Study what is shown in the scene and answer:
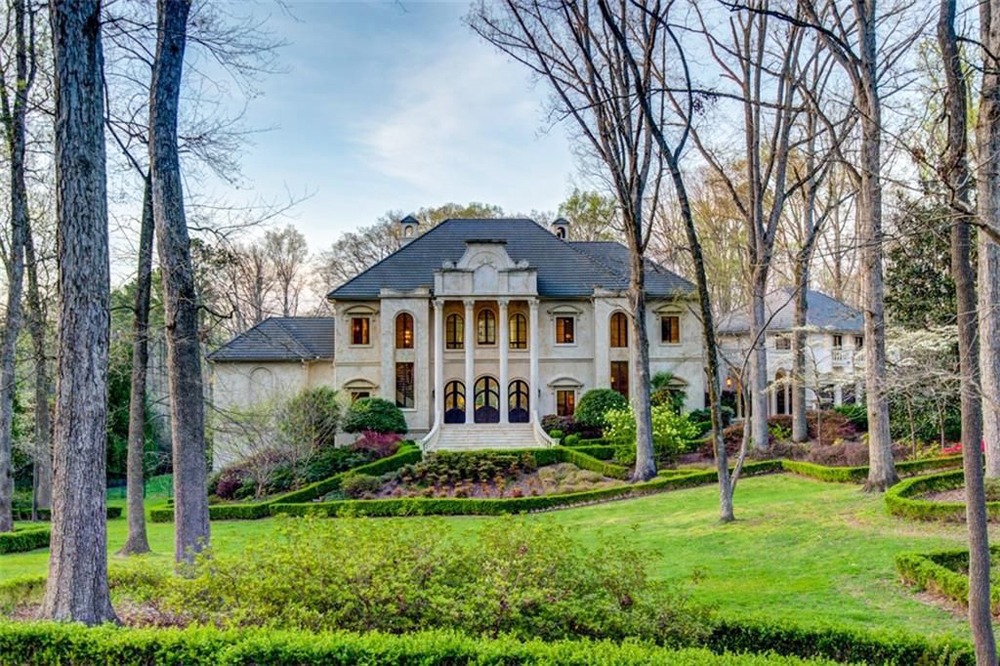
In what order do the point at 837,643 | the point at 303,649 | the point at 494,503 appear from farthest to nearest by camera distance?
the point at 494,503
the point at 837,643
the point at 303,649

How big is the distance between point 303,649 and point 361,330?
25.7m

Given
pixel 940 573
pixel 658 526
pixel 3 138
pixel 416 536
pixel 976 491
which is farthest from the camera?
pixel 3 138

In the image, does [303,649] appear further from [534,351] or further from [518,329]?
[518,329]

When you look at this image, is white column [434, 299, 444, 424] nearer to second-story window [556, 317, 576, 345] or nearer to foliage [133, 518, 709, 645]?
second-story window [556, 317, 576, 345]

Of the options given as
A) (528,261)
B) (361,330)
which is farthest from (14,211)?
(528,261)

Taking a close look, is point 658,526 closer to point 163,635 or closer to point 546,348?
point 163,635

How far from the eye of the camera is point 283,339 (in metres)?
30.1

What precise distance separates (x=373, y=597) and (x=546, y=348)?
82.8ft

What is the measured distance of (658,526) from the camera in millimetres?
12984

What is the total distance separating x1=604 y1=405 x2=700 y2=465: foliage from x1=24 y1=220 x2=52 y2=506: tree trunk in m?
16.7

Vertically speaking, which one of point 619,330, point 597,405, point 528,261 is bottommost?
point 597,405

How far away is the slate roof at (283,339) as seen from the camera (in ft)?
97.4

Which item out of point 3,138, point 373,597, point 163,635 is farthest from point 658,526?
point 3,138

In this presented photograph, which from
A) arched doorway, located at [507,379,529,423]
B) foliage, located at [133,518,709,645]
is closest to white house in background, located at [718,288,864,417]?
arched doorway, located at [507,379,529,423]
